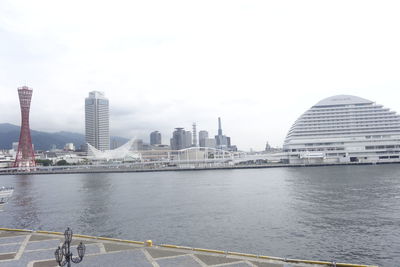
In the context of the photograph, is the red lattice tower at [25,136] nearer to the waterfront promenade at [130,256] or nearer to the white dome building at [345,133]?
the white dome building at [345,133]

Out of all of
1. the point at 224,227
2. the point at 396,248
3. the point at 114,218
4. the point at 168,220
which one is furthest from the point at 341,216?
the point at 114,218

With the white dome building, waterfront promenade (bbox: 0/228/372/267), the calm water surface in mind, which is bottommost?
the calm water surface

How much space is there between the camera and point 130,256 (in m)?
11.7

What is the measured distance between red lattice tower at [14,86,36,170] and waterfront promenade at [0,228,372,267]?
353 ft

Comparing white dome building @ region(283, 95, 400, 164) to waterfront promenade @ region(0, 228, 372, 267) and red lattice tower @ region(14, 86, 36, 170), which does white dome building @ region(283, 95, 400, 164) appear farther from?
waterfront promenade @ region(0, 228, 372, 267)

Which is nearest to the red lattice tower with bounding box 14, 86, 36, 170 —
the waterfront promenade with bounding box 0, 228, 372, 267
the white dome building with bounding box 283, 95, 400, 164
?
the white dome building with bounding box 283, 95, 400, 164

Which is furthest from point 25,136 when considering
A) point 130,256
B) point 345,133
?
point 130,256

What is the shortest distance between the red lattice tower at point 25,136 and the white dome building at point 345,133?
93.5 meters

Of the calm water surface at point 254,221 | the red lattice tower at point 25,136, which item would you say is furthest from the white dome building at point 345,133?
the red lattice tower at point 25,136

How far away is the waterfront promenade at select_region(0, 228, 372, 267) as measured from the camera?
10805 millimetres

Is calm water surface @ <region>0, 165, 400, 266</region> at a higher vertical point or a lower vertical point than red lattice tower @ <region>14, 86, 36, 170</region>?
lower

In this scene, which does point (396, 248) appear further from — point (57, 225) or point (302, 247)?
point (57, 225)

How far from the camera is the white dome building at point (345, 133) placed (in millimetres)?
103438

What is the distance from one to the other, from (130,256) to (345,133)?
113 metres
